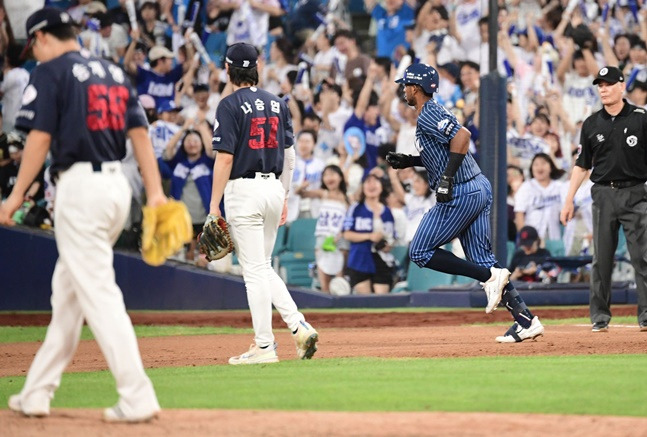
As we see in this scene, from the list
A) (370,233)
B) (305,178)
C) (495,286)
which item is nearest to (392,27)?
(305,178)

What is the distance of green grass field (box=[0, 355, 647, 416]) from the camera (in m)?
6.34

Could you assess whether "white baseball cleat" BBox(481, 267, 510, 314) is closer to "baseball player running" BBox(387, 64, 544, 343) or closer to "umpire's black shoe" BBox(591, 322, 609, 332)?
"baseball player running" BBox(387, 64, 544, 343)

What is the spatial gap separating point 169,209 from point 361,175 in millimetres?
12171

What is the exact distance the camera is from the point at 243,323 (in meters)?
15.5

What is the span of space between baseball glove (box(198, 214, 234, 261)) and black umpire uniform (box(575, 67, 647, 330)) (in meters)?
4.32

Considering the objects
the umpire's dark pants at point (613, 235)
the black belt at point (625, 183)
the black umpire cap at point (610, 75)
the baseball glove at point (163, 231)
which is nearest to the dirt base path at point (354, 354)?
the umpire's dark pants at point (613, 235)

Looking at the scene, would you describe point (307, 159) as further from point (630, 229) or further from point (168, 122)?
point (630, 229)

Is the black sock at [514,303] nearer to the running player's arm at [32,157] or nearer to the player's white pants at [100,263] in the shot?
the player's white pants at [100,263]

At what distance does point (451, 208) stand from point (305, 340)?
5.79ft

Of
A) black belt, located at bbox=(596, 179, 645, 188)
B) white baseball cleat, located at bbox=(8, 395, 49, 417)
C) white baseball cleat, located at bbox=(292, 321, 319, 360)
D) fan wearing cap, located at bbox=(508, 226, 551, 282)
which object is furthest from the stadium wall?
white baseball cleat, located at bbox=(8, 395, 49, 417)

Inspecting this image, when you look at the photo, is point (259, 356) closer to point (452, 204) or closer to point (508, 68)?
point (452, 204)

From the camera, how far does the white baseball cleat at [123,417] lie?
5.80 m

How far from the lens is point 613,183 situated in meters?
11.8

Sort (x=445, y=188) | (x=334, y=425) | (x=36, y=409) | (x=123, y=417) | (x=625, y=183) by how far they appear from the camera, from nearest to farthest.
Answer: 1. (x=334, y=425)
2. (x=123, y=417)
3. (x=36, y=409)
4. (x=445, y=188)
5. (x=625, y=183)
